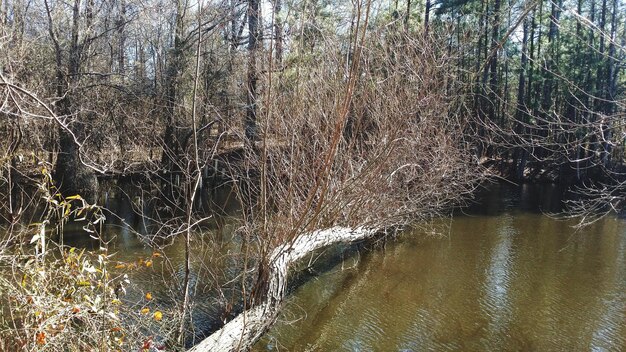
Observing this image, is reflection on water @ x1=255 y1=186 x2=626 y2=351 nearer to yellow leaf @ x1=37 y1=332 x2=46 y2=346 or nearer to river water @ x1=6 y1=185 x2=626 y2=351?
river water @ x1=6 y1=185 x2=626 y2=351

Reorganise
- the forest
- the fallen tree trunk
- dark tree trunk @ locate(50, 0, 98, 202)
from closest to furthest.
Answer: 1. the forest
2. the fallen tree trunk
3. dark tree trunk @ locate(50, 0, 98, 202)

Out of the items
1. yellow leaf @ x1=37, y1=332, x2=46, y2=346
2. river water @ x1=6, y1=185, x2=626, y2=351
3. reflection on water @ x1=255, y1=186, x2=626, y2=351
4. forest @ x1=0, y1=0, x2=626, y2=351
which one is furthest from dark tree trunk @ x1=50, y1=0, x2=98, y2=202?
yellow leaf @ x1=37, y1=332, x2=46, y2=346

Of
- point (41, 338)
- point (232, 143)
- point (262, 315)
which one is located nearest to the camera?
point (41, 338)

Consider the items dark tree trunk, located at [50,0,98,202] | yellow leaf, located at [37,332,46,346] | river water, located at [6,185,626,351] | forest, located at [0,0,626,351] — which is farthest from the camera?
dark tree trunk, located at [50,0,98,202]

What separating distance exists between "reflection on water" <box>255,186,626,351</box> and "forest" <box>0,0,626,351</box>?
742mm

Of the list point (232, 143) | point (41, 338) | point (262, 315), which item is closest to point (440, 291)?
point (262, 315)

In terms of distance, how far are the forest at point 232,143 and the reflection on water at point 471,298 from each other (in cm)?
74

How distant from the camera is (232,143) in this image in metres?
16.9

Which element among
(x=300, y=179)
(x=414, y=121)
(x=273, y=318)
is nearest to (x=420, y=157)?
(x=414, y=121)

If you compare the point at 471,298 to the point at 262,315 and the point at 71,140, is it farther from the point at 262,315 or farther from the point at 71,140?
the point at 71,140

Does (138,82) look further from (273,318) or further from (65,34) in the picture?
(273,318)

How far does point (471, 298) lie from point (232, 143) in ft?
36.2

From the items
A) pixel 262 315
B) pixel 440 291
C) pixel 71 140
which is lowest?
pixel 440 291

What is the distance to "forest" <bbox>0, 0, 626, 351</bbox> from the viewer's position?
13.0ft
